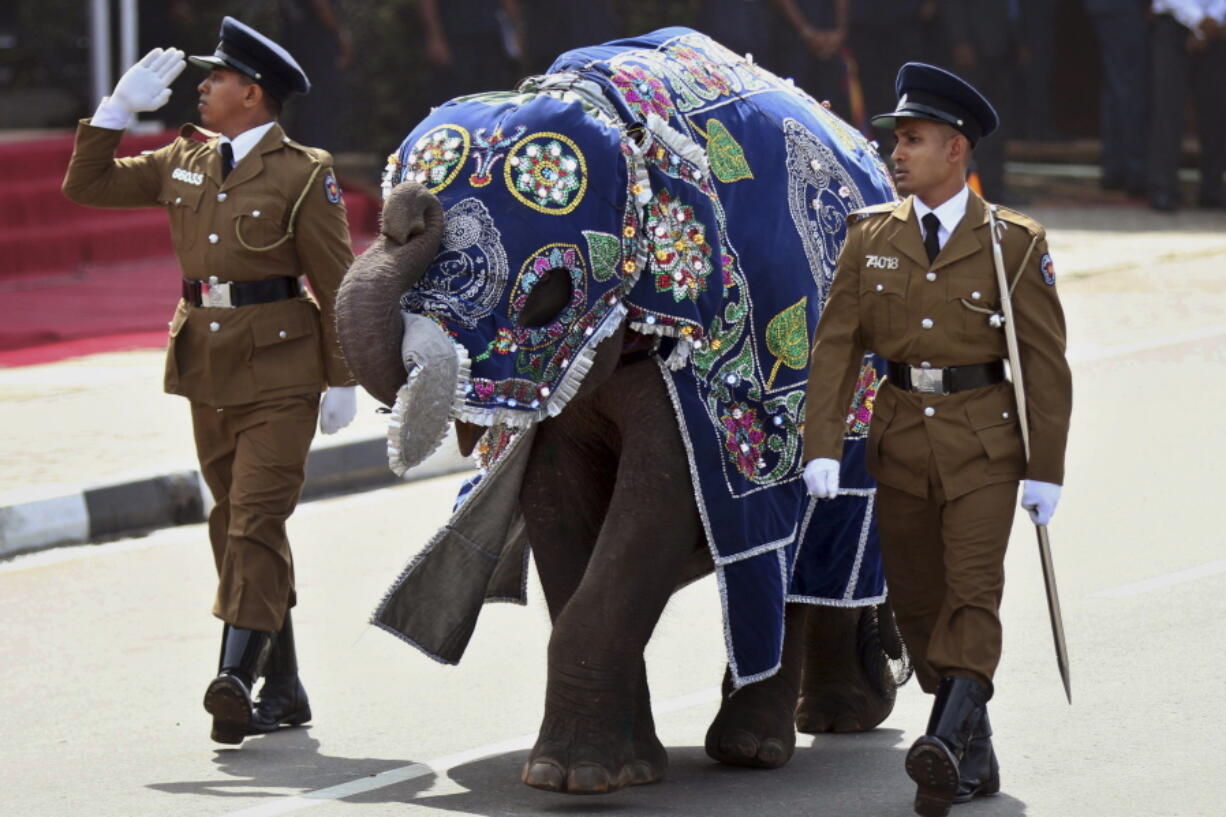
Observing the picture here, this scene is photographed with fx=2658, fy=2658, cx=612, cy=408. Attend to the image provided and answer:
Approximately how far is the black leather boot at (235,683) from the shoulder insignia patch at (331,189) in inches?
45.2

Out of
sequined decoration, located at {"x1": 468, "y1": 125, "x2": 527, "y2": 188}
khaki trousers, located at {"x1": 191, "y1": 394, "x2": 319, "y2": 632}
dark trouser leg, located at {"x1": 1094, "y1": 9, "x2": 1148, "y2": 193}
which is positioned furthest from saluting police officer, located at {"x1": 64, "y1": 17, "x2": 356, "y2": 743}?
dark trouser leg, located at {"x1": 1094, "y1": 9, "x2": 1148, "y2": 193}

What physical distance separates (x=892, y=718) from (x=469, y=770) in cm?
121

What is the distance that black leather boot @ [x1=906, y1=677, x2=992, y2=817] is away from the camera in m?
5.67

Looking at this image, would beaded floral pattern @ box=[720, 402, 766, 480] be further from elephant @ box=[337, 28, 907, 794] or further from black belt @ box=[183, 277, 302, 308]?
black belt @ box=[183, 277, 302, 308]

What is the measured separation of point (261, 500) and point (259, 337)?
0.43 meters

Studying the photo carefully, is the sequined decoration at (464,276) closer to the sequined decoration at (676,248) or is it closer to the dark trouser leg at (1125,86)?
the sequined decoration at (676,248)

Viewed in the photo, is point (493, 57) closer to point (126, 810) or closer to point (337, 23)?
point (337, 23)

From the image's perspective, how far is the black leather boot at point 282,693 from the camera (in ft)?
22.8

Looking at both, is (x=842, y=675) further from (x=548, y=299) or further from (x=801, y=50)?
(x=801, y=50)

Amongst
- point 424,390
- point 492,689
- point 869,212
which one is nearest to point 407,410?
point 424,390

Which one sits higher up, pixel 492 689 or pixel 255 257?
pixel 255 257

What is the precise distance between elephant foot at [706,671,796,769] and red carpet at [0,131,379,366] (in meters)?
7.35

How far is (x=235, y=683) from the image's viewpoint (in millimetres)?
6613

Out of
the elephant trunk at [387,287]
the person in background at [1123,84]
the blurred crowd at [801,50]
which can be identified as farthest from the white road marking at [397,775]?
the person in background at [1123,84]
